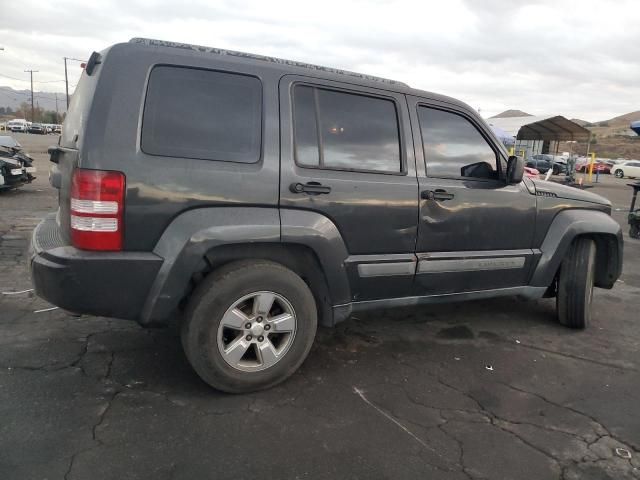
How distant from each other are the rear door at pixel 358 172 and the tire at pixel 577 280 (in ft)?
5.78

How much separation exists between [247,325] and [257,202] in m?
0.73

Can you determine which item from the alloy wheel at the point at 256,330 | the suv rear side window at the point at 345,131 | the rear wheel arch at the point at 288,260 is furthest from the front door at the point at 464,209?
the alloy wheel at the point at 256,330

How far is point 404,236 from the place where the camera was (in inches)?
134

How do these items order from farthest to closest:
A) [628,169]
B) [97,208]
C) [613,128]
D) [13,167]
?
[613,128] → [628,169] → [13,167] → [97,208]

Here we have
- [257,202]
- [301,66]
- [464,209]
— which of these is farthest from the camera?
[464,209]

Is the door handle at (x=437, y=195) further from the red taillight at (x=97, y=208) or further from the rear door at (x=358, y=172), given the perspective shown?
the red taillight at (x=97, y=208)

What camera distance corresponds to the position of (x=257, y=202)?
2855 mm

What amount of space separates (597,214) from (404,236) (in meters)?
2.07

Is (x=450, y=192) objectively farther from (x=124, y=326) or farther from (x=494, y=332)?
(x=124, y=326)

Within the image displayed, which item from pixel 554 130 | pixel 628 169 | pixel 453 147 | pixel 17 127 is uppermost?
pixel 17 127

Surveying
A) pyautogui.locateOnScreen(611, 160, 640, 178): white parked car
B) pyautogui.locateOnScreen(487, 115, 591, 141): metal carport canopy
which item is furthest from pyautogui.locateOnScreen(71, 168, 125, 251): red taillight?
pyautogui.locateOnScreen(611, 160, 640, 178): white parked car

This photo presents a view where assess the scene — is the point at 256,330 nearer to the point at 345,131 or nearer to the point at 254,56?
the point at 345,131

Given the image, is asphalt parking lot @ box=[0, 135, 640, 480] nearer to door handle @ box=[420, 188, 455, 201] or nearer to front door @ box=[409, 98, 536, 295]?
front door @ box=[409, 98, 536, 295]

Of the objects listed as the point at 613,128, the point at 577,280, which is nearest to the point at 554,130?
the point at 577,280
